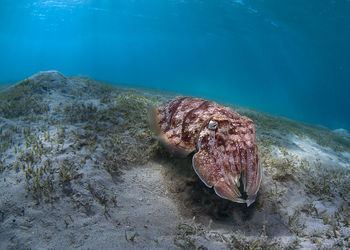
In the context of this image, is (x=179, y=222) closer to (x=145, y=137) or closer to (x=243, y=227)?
(x=243, y=227)

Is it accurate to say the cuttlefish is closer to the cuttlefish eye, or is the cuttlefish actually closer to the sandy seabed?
the cuttlefish eye

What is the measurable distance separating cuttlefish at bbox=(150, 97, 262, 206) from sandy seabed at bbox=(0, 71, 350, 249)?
22.5 inches

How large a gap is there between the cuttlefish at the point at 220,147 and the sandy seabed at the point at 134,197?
0.57 m

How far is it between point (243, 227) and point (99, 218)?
6.89 feet

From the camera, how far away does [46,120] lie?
186 inches

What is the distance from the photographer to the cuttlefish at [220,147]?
248cm

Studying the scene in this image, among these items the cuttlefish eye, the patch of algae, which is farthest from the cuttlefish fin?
the patch of algae

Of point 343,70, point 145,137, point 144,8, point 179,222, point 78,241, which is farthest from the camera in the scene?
point 343,70

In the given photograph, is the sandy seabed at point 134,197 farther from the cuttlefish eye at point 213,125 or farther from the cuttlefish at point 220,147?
the cuttlefish eye at point 213,125

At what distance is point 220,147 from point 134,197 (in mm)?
1646

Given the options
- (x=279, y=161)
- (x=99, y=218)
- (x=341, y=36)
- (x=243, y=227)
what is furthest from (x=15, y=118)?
(x=341, y=36)

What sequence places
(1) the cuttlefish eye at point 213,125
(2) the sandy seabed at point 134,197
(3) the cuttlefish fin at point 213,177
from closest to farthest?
1. (2) the sandy seabed at point 134,197
2. (3) the cuttlefish fin at point 213,177
3. (1) the cuttlefish eye at point 213,125

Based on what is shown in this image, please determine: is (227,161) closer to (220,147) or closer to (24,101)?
(220,147)

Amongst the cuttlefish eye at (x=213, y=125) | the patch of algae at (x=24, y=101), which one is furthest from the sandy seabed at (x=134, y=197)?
the cuttlefish eye at (x=213, y=125)
